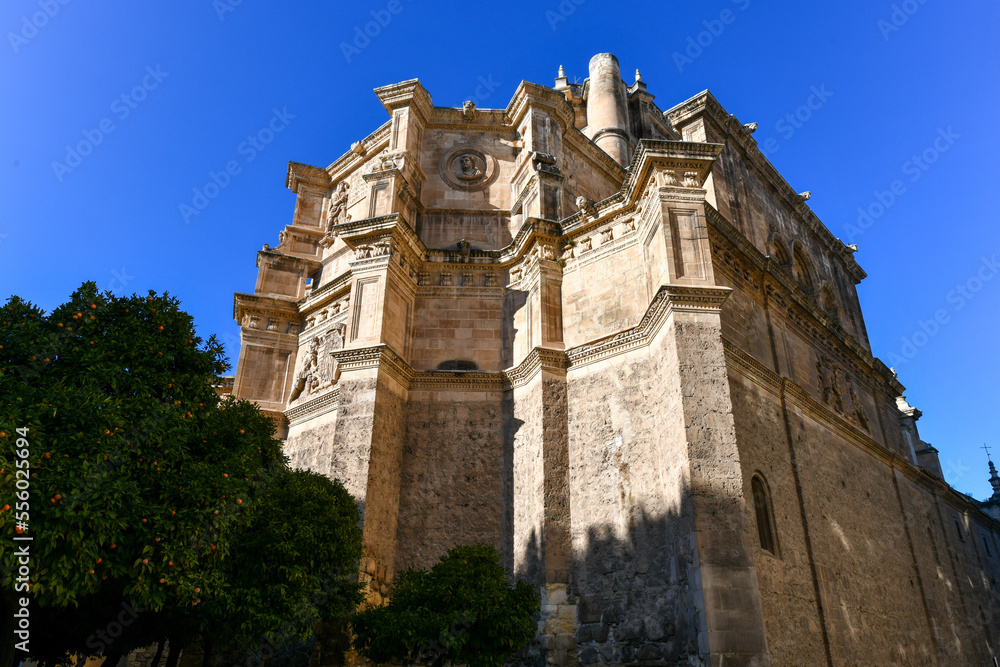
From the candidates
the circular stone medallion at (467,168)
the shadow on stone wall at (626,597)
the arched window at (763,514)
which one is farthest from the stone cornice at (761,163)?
the shadow on stone wall at (626,597)

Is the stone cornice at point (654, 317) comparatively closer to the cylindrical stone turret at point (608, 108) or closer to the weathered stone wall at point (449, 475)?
the weathered stone wall at point (449, 475)

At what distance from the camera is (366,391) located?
14.1m

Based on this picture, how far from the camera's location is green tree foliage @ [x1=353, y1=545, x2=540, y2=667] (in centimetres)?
941

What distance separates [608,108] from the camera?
23312 millimetres

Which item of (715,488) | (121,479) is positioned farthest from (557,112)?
(121,479)

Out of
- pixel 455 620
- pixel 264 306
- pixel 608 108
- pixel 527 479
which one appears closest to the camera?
pixel 455 620

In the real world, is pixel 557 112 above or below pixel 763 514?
above

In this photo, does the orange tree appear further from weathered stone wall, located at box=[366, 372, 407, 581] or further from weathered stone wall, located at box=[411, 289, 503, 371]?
weathered stone wall, located at box=[411, 289, 503, 371]

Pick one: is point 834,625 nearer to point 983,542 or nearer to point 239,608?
point 239,608

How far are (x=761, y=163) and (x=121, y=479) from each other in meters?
19.4

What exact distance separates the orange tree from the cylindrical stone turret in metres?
16.2

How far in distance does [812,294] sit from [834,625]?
1153 cm

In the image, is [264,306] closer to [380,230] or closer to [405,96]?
[380,230]

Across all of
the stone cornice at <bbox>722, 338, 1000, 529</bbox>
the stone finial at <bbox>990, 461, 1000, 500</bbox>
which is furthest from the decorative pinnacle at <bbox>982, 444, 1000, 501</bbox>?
the stone cornice at <bbox>722, 338, 1000, 529</bbox>
